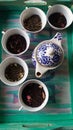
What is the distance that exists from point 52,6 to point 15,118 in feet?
1.20

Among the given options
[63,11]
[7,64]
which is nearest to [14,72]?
[7,64]

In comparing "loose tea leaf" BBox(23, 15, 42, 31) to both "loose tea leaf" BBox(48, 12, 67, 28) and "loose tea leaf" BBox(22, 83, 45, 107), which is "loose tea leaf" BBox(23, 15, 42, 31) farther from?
"loose tea leaf" BBox(22, 83, 45, 107)

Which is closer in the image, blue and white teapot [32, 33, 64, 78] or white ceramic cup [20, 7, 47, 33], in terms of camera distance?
blue and white teapot [32, 33, 64, 78]

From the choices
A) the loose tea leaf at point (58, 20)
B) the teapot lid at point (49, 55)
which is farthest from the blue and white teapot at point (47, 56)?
the loose tea leaf at point (58, 20)

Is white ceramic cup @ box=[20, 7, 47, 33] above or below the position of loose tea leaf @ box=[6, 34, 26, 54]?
above

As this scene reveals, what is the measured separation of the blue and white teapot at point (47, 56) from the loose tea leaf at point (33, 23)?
115 millimetres

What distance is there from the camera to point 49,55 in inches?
29.1

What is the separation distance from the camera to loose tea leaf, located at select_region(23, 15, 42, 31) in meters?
0.87

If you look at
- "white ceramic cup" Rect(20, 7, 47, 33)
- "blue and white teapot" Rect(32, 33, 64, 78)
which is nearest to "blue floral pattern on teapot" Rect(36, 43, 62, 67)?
"blue and white teapot" Rect(32, 33, 64, 78)

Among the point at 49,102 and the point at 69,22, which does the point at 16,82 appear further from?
the point at 69,22

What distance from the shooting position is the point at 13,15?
0.91 metres

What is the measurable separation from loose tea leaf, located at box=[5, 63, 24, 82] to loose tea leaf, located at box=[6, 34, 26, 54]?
4cm

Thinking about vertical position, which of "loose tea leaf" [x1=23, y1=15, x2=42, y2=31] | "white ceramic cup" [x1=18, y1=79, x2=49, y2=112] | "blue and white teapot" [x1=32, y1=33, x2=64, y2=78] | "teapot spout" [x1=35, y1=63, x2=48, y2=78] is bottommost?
"white ceramic cup" [x1=18, y1=79, x2=49, y2=112]

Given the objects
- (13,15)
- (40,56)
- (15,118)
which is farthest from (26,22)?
(15,118)
